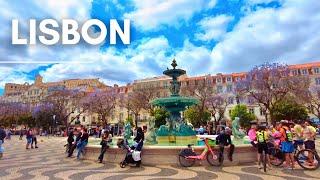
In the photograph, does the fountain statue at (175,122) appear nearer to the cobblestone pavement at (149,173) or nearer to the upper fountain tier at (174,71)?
the upper fountain tier at (174,71)

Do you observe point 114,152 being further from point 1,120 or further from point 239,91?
point 1,120

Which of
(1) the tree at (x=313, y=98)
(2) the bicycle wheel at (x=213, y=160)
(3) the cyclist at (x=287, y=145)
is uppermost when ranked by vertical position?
(1) the tree at (x=313, y=98)

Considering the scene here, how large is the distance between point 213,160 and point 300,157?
3.20 m

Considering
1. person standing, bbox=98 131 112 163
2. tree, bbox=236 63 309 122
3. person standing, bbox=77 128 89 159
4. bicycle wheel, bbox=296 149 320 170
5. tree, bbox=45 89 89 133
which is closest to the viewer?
bicycle wheel, bbox=296 149 320 170

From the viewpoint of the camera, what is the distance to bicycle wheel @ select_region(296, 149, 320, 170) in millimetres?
11953

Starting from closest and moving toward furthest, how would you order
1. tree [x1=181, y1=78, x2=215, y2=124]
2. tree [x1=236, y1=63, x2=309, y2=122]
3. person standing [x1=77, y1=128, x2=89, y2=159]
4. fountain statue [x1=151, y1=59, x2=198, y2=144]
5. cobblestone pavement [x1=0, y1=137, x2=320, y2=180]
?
cobblestone pavement [x1=0, y1=137, x2=320, y2=180]
person standing [x1=77, y1=128, x2=89, y2=159]
fountain statue [x1=151, y1=59, x2=198, y2=144]
tree [x1=236, y1=63, x2=309, y2=122]
tree [x1=181, y1=78, x2=215, y2=124]

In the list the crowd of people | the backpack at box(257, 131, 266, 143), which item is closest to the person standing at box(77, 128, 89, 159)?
the crowd of people

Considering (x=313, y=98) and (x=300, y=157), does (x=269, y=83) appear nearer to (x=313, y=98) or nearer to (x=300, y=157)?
(x=313, y=98)

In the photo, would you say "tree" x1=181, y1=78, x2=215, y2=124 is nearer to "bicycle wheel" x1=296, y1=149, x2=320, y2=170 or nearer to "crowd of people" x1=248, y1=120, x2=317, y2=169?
"crowd of people" x1=248, y1=120, x2=317, y2=169

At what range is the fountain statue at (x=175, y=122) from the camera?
777 inches

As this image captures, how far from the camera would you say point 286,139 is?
1244 cm

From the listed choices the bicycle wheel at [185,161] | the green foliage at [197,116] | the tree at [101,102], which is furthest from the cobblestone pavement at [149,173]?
the tree at [101,102]

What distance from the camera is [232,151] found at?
13320mm

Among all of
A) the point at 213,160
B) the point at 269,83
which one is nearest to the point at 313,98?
the point at 269,83
